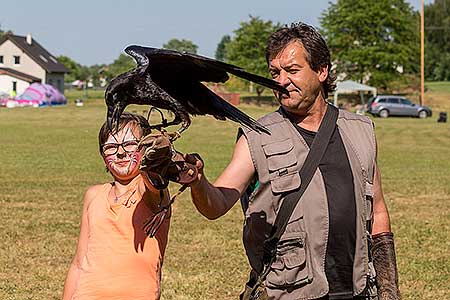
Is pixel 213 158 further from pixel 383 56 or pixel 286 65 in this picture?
pixel 383 56

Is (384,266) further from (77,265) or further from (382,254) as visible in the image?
(77,265)

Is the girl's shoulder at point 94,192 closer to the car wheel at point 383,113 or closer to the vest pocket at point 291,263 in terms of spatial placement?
the vest pocket at point 291,263

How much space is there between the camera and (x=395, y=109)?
53312mm

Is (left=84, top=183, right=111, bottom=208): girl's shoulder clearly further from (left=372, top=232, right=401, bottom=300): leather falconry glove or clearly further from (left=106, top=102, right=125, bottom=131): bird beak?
(left=372, top=232, right=401, bottom=300): leather falconry glove

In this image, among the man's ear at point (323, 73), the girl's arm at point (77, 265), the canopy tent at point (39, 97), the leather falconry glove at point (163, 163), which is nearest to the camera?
the leather falconry glove at point (163, 163)

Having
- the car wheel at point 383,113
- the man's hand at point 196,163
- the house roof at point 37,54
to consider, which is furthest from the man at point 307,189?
the house roof at point 37,54

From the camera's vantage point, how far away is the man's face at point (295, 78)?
3934 millimetres

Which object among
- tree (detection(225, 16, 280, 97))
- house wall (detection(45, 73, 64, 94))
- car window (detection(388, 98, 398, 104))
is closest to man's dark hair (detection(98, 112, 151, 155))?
car window (detection(388, 98, 398, 104))

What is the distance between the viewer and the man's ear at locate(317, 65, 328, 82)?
13.3ft

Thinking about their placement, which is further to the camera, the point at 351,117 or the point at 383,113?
the point at 383,113

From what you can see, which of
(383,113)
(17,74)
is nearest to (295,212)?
(383,113)

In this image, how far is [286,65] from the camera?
396cm

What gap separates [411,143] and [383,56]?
40.3m

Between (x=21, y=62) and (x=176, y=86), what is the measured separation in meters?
93.1
